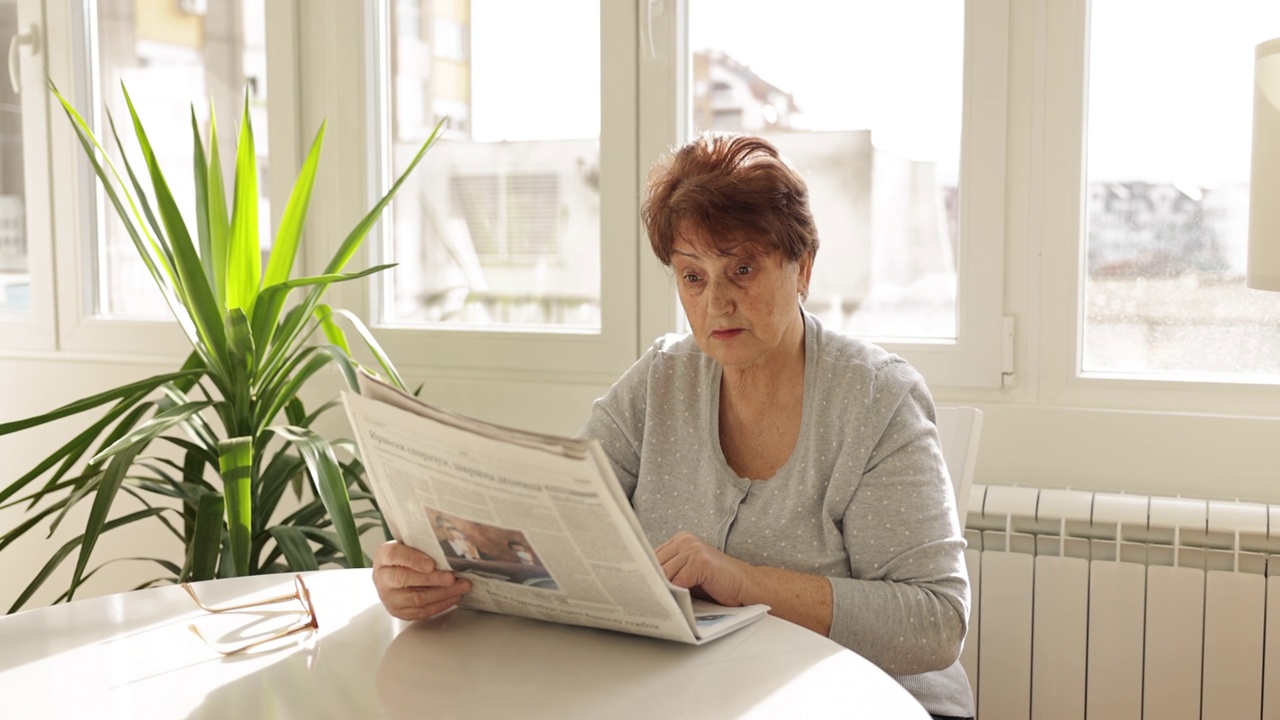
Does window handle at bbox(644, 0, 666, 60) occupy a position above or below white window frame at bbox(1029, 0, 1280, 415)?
above

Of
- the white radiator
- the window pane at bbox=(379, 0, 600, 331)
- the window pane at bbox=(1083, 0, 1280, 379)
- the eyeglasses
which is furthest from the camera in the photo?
the window pane at bbox=(379, 0, 600, 331)

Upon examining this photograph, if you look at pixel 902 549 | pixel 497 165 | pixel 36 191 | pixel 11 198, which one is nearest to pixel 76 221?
pixel 36 191

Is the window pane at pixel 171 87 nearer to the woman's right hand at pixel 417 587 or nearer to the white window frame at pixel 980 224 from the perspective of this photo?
the white window frame at pixel 980 224

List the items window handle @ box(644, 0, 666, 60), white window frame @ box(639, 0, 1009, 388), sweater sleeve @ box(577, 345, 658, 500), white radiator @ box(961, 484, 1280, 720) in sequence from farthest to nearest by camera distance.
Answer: window handle @ box(644, 0, 666, 60), white window frame @ box(639, 0, 1009, 388), white radiator @ box(961, 484, 1280, 720), sweater sleeve @ box(577, 345, 658, 500)

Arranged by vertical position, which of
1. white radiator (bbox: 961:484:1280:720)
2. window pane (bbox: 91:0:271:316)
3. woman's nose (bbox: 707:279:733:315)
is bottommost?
white radiator (bbox: 961:484:1280:720)

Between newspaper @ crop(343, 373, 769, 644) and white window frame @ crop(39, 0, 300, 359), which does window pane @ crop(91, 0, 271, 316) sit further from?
newspaper @ crop(343, 373, 769, 644)

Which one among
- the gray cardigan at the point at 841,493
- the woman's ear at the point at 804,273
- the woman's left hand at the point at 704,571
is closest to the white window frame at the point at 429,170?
the gray cardigan at the point at 841,493

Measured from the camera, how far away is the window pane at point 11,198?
9.89 feet

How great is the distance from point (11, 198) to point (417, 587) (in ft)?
8.19

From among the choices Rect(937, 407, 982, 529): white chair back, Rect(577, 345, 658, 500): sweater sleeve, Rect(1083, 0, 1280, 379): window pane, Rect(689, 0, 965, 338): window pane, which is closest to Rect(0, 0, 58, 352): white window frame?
Rect(689, 0, 965, 338): window pane

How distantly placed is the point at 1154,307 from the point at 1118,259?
4.1 inches

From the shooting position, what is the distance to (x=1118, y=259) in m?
2.00

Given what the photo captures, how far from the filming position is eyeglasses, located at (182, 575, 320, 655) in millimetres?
1113

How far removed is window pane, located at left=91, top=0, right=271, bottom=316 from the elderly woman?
1.57m
